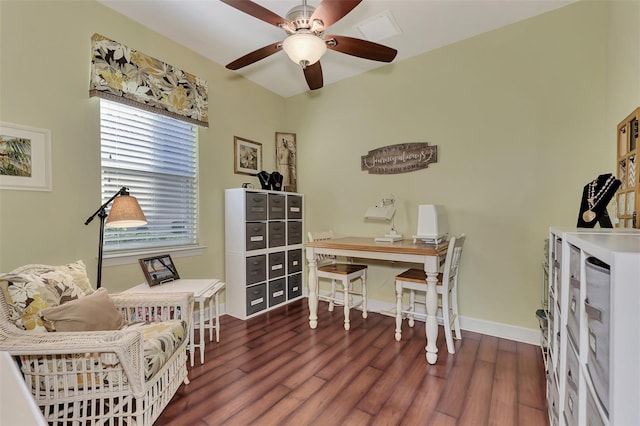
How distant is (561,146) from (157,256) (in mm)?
3561

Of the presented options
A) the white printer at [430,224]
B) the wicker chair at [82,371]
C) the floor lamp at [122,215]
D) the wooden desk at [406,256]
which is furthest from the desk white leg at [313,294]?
the wicker chair at [82,371]

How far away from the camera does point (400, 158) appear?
3.07 meters

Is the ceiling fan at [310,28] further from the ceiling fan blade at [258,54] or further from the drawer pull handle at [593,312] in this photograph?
the drawer pull handle at [593,312]

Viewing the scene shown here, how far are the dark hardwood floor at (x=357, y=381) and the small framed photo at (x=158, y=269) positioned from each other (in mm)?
690

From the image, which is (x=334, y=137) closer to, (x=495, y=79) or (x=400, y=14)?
(x=400, y=14)

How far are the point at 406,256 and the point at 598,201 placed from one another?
46.2 inches

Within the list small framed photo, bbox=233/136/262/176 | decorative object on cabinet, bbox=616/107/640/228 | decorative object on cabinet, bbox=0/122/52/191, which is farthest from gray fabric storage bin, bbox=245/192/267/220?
decorative object on cabinet, bbox=616/107/640/228

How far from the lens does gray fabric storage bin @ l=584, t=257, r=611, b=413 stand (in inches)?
25.9

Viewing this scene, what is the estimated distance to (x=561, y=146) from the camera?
2305 millimetres

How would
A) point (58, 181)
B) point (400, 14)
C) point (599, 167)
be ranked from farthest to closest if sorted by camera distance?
point (400, 14)
point (599, 167)
point (58, 181)

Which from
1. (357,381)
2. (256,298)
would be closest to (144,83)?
(256,298)

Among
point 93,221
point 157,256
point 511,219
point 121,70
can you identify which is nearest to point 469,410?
point 511,219

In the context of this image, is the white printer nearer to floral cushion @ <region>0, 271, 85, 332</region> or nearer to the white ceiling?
the white ceiling

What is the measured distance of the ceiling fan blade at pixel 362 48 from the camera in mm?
1884
